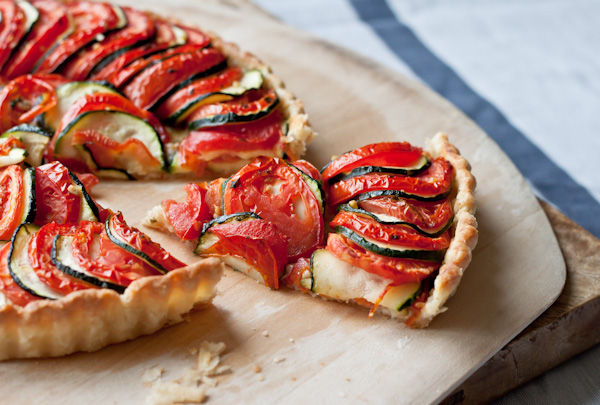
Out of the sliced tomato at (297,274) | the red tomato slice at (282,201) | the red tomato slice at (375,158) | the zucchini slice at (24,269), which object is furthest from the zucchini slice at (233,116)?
the zucchini slice at (24,269)

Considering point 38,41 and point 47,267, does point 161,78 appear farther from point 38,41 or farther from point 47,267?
point 47,267

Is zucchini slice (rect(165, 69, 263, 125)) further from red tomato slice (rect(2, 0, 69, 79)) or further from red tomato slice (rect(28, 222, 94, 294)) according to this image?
red tomato slice (rect(28, 222, 94, 294))

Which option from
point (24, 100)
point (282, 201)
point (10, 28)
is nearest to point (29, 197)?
point (24, 100)

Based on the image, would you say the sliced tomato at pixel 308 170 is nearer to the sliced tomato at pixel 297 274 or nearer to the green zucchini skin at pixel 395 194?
the green zucchini skin at pixel 395 194

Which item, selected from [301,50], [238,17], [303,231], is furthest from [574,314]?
[238,17]

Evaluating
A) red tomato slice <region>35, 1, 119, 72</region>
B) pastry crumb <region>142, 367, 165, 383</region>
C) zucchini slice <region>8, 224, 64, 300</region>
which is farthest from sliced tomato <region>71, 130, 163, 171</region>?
pastry crumb <region>142, 367, 165, 383</region>
